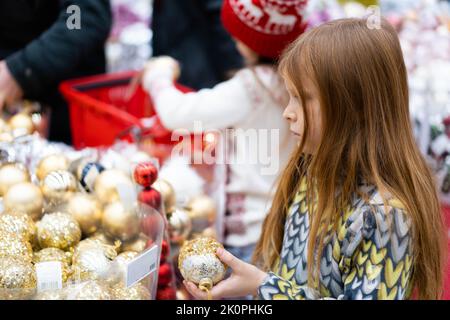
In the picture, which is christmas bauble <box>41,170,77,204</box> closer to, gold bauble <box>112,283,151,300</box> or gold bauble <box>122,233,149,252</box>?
gold bauble <box>122,233,149,252</box>

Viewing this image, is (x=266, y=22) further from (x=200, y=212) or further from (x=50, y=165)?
(x=50, y=165)

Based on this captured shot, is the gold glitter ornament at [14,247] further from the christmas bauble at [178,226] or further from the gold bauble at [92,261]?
the christmas bauble at [178,226]

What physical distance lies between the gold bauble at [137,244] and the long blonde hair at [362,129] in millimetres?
287

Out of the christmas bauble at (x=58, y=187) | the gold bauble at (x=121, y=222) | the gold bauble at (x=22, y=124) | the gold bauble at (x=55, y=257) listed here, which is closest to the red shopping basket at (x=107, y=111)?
the gold bauble at (x=22, y=124)

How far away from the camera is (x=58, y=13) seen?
1.98 m

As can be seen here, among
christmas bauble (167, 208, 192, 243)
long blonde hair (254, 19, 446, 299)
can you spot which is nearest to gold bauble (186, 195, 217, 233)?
christmas bauble (167, 208, 192, 243)

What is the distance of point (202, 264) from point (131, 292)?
4.5 inches

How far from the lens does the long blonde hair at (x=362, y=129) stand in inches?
36.9

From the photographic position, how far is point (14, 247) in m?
0.97

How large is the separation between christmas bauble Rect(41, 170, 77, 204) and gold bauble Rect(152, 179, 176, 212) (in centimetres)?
17

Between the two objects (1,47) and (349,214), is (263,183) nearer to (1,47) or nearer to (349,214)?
(349,214)

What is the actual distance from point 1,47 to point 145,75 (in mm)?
505

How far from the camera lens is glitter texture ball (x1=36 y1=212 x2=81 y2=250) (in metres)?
1.05
